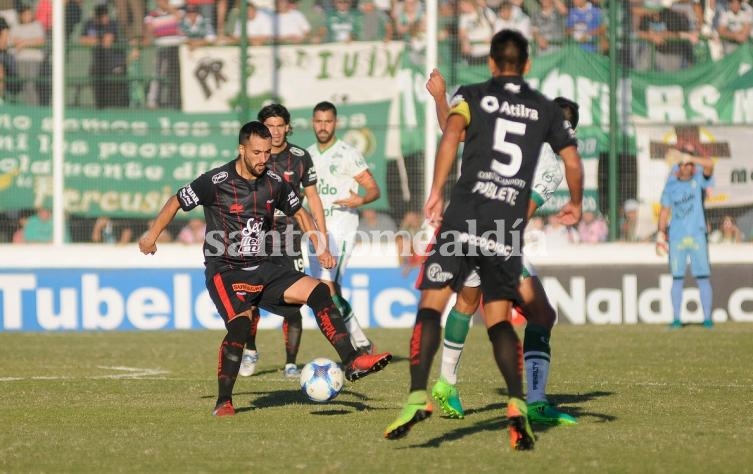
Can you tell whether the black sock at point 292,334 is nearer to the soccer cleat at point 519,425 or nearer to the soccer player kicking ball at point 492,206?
the soccer player kicking ball at point 492,206

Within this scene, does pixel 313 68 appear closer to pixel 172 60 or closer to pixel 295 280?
pixel 172 60

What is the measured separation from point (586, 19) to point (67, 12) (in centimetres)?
787

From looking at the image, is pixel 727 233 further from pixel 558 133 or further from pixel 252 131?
pixel 558 133

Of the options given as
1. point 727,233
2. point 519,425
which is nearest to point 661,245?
point 727,233

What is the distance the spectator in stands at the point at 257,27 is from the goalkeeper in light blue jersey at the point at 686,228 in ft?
21.7

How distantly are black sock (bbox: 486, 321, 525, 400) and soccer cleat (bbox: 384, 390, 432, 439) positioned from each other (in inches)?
19.8

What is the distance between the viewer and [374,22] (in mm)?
20078

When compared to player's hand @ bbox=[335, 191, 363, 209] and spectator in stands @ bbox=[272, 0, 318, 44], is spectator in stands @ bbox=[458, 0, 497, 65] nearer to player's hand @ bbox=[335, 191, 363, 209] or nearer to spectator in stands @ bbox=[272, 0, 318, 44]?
spectator in stands @ bbox=[272, 0, 318, 44]

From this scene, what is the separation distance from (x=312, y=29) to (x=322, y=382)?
12.2 m

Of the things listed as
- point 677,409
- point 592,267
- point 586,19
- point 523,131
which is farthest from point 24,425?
point 586,19

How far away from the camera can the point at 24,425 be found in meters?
8.61

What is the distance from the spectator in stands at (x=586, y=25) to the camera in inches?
779

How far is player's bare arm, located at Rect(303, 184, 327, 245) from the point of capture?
1060 cm

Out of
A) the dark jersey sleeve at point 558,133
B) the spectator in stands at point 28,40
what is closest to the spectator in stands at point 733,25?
the spectator in stands at point 28,40
